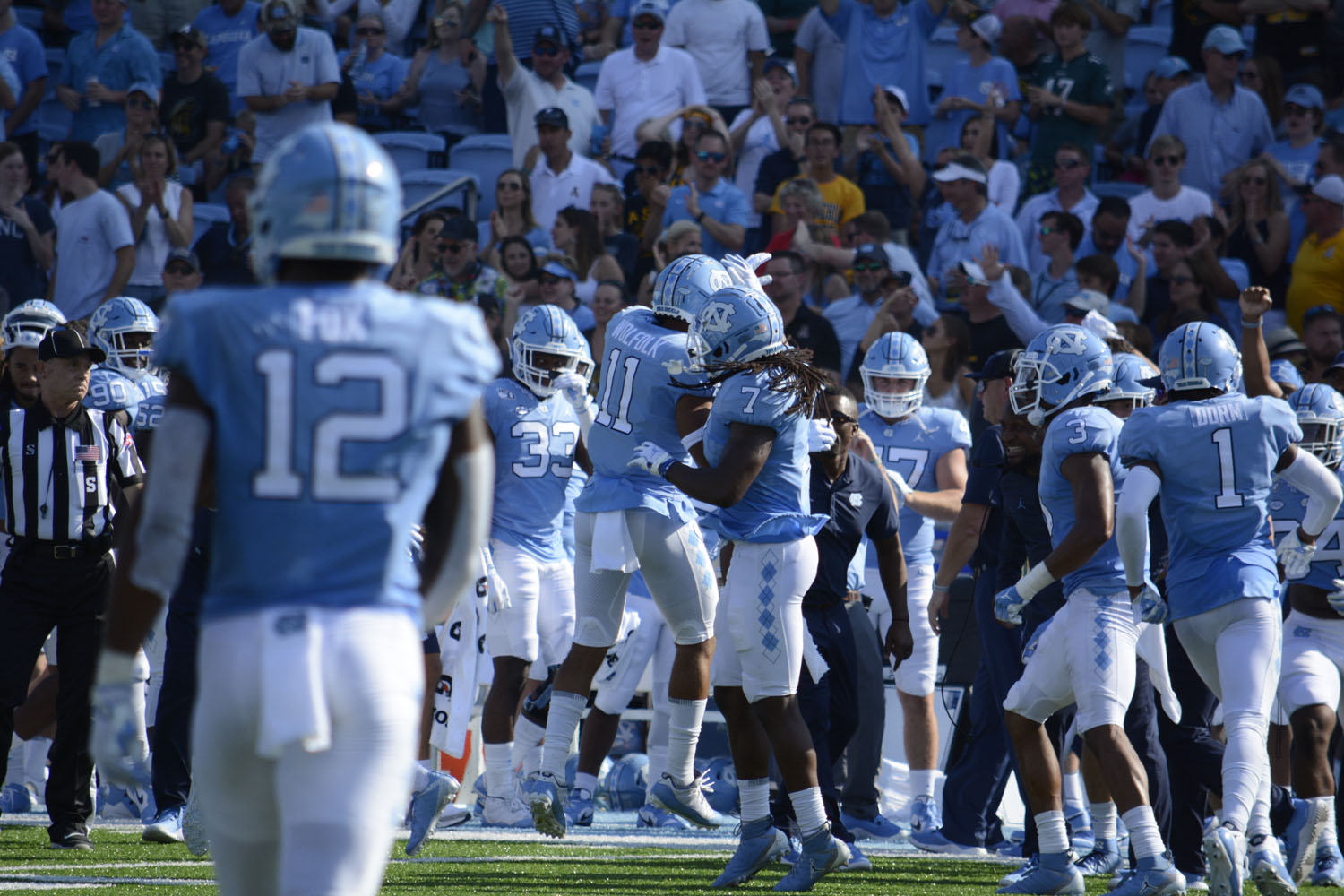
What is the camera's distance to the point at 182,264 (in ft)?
35.1

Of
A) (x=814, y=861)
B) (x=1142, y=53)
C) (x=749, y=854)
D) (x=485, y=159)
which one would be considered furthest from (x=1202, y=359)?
(x=1142, y=53)

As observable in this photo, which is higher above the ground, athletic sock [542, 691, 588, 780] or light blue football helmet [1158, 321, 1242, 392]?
light blue football helmet [1158, 321, 1242, 392]

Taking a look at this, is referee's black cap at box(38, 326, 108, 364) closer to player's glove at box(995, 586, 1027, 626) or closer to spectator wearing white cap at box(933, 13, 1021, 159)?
player's glove at box(995, 586, 1027, 626)

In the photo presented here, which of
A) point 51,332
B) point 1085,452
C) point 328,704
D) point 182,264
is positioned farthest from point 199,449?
point 182,264

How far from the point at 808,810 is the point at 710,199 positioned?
6.68 metres

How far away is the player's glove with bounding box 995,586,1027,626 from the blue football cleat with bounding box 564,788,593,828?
2.94 m

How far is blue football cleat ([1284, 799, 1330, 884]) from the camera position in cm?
658

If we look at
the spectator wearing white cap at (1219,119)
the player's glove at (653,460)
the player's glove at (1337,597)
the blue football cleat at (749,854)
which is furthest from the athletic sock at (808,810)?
the spectator wearing white cap at (1219,119)

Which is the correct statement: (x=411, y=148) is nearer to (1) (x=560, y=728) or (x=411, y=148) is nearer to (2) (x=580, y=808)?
(2) (x=580, y=808)

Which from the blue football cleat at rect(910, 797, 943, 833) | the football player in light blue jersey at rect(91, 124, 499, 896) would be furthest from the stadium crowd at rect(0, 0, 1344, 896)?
the football player in light blue jersey at rect(91, 124, 499, 896)

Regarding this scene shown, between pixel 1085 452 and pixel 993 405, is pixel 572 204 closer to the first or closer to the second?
pixel 993 405

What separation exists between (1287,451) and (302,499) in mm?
4716

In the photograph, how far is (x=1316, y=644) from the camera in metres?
7.07

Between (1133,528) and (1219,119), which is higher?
(1219,119)
